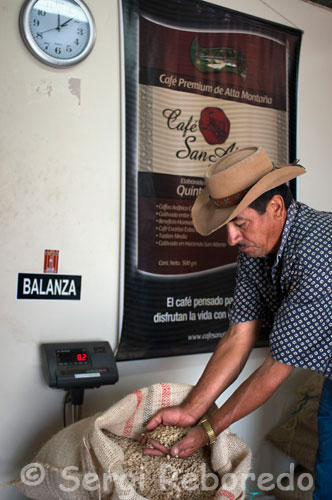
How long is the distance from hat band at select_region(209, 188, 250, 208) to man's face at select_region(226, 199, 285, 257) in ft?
0.14

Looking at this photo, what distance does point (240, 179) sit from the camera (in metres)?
1.71

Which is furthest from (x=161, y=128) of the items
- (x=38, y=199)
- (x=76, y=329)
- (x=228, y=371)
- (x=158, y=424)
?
(x=158, y=424)

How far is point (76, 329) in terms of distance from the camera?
7.99ft

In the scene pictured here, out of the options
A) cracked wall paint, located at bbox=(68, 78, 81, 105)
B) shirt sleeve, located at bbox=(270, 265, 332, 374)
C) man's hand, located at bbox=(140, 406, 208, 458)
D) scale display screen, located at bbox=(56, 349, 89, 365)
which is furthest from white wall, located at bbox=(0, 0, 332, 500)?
shirt sleeve, located at bbox=(270, 265, 332, 374)

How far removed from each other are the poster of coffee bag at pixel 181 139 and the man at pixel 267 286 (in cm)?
67

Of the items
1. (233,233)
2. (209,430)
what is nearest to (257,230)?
(233,233)

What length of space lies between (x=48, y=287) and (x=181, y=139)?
100cm

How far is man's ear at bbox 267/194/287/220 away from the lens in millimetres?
1760

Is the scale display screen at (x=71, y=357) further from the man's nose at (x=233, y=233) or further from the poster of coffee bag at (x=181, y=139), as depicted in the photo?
the man's nose at (x=233, y=233)

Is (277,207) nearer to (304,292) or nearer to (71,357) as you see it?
(304,292)

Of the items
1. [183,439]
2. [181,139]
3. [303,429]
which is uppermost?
[181,139]

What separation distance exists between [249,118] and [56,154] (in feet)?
3.75

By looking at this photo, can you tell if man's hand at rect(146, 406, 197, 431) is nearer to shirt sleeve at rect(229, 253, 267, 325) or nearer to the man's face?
shirt sleeve at rect(229, 253, 267, 325)

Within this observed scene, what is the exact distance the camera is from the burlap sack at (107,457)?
146 cm
